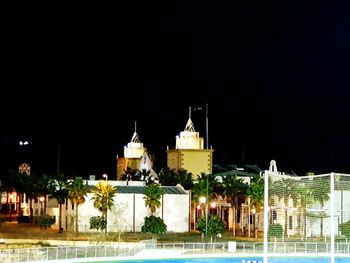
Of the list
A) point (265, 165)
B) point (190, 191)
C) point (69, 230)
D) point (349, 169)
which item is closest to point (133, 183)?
point (190, 191)

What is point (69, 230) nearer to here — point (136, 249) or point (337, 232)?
point (136, 249)

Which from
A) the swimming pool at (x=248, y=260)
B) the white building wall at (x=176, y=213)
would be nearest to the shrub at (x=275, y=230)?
the swimming pool at (x=248, y=260)

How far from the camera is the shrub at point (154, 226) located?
5729 centimetres

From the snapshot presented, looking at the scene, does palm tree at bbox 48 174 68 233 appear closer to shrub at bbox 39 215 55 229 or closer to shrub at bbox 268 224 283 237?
shrub at bbox 39 215 55 229

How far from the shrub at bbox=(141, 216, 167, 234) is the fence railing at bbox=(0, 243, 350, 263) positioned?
13.8 m

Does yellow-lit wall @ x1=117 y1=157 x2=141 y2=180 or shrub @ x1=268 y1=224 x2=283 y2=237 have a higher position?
yellow-lit wall @ x1=117 y1=157 x2=141 y2=180

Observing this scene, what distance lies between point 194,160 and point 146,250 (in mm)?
45623

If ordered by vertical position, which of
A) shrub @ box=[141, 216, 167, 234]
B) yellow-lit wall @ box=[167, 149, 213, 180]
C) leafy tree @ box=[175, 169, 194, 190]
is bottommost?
shrub @ box=[141, 216, 167, 234]

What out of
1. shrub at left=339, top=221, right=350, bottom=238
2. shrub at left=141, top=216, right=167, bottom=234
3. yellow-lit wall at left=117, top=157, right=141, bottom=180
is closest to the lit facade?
yellow-lit wall at left=117, top=157, right=141, bottom=180

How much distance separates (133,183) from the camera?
71.2 meters

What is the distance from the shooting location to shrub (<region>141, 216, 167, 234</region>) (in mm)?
57291

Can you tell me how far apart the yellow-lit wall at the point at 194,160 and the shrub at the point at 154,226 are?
92.5ft

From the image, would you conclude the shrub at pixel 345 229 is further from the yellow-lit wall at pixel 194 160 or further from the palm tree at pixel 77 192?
the yellow-lit wall at pixel 194 160

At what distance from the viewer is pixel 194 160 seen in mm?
86562
